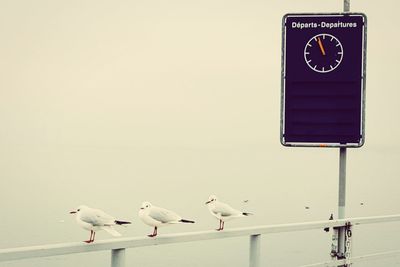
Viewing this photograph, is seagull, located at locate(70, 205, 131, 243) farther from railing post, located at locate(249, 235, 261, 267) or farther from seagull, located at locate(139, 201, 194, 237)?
railing post, located at locate(249, 235, 261, 267)

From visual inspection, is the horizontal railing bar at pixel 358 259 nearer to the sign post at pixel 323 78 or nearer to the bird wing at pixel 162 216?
the sign post at pixel 323 78

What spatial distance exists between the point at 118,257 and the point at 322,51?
14.0 ft

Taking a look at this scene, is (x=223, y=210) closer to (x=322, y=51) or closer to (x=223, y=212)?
(x=223, y=212)

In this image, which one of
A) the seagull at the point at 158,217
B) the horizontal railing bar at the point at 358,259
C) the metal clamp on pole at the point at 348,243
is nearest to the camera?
the seagull at the point at 158,217

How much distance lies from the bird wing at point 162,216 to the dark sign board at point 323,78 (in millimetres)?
2842

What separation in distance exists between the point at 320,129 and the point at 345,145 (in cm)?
34

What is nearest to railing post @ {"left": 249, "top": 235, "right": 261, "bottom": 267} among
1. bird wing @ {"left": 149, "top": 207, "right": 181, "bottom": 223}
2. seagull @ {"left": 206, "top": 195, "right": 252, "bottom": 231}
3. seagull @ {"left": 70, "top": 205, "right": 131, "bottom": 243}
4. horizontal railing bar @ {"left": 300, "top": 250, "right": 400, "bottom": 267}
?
seagull @ {"left": 206, "top": 195, "right": 252, "bottom": 231}

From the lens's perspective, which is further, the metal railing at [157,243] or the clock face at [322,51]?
the clock face at [322,51]

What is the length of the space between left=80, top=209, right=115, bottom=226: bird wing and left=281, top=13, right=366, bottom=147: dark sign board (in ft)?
11.1

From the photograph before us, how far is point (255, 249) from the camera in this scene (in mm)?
6668

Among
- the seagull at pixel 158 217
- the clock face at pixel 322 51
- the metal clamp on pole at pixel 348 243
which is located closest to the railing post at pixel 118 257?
the seagull at pixel 158 217

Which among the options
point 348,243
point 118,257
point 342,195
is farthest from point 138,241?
point 342,195

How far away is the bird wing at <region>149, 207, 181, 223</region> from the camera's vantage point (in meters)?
6.44

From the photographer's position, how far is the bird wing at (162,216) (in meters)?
6.44
